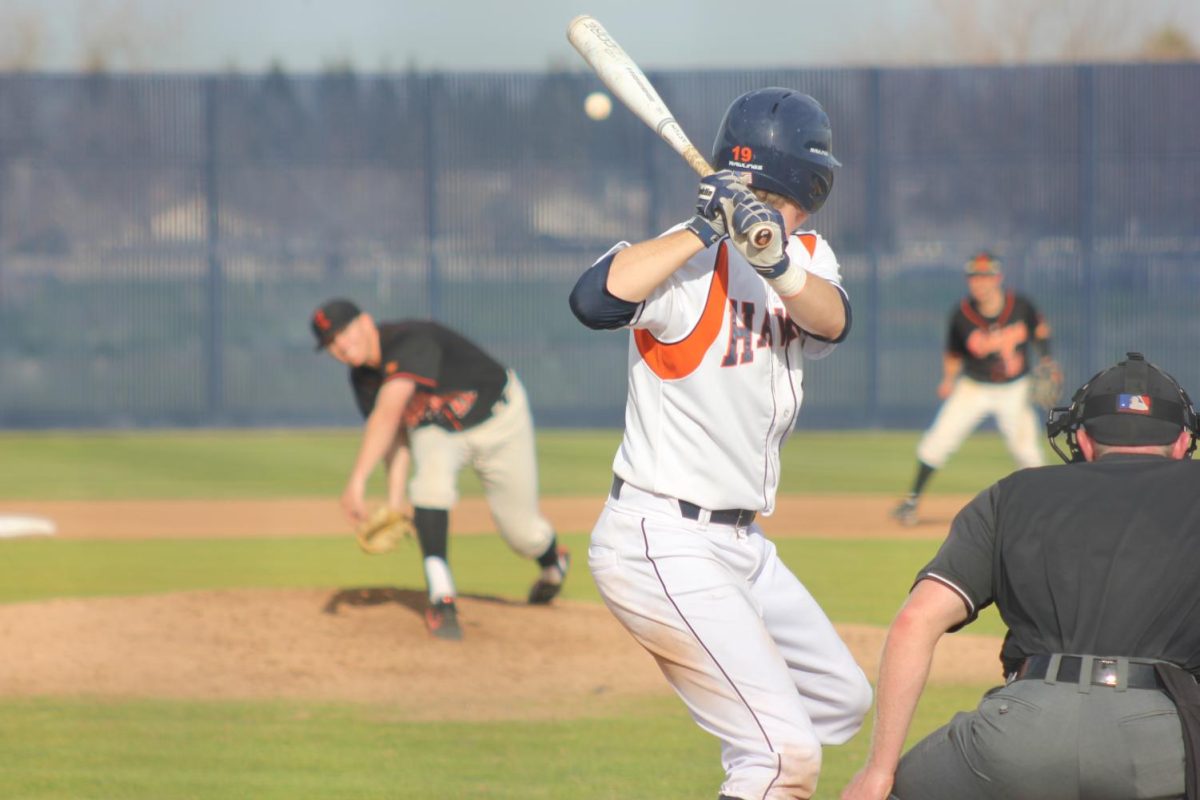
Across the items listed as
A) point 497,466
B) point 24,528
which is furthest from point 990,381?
point 24,528

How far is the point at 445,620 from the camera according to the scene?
797 centimetres

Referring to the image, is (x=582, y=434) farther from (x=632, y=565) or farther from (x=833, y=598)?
(x=632, y=565)

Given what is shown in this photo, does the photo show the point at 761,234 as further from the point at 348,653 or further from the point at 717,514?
the point at 348,653

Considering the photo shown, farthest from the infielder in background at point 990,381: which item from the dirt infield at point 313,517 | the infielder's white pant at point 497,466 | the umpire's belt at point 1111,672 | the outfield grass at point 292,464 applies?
the umpire's belt at point 1111,672

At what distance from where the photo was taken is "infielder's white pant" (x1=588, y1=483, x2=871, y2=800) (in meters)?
3.80

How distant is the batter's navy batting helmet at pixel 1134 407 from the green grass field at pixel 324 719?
244 cm

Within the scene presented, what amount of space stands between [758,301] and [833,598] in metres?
6.05

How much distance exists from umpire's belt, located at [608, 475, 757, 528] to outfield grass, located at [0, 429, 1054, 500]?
486 inches

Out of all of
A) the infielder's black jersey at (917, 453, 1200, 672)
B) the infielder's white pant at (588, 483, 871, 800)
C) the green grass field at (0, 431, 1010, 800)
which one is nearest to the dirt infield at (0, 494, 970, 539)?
the green grass field at (0, 431, 1010, 800)

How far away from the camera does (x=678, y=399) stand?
3.94 metres

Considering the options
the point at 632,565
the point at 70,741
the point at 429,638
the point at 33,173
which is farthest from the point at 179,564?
the point at 33,173

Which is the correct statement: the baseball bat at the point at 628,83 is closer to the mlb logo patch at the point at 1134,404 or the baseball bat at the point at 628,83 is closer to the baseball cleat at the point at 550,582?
the mlb logo patch at the point at 1134,404

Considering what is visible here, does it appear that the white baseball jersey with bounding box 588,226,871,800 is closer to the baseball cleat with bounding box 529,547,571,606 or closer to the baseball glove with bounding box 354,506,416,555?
the baseball glove with bounding box 354,506,416,555

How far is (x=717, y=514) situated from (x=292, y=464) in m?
16.3
